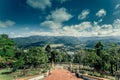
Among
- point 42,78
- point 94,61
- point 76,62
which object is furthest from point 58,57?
point 42,78

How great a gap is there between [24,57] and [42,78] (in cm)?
2137

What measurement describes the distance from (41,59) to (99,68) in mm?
18932

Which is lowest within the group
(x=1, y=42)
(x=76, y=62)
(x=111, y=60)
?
(x=76, y=62)

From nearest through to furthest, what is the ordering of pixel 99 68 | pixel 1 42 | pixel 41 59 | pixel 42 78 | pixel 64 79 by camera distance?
pixel 64 79 < pixel 42 78 < pixel 99 68 < pixel 1 42 < pixel 41 59

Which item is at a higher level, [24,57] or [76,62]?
[24,57]

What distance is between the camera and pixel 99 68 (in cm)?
5206

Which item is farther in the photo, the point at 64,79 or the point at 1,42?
the point at 1,42

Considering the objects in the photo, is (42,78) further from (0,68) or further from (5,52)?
(0,68)

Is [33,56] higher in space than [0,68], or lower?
higher

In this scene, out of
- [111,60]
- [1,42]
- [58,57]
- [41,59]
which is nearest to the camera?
[111,60]

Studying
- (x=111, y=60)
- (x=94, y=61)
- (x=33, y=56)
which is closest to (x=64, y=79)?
(x=111, y=60)

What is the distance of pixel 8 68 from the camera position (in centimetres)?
6259

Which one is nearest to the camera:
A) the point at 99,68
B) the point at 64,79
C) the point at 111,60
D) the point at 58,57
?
the point at 64,79

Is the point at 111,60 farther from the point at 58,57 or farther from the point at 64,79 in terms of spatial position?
the point at 58,57
